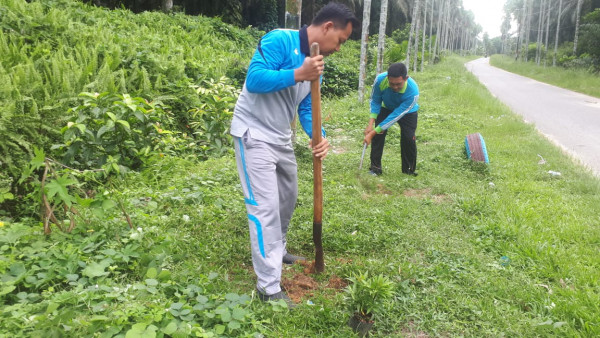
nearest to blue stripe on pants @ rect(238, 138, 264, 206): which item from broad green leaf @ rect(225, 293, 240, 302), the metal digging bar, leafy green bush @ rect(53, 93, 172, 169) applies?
the metal digging bar

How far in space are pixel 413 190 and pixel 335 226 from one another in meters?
1.99

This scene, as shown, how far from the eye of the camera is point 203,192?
429 cm

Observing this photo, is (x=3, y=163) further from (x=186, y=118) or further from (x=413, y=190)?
(x=413, y=190)

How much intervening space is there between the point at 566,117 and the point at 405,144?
8569mm

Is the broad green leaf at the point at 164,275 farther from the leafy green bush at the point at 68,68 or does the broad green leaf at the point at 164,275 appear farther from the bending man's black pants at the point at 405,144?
the bending man's black pants at the point at 405,144

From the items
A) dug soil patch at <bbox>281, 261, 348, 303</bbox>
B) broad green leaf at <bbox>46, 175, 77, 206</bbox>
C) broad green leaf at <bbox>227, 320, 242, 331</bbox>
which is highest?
broad green leaf at <bbox>46, 175, 77, 206</bbox>

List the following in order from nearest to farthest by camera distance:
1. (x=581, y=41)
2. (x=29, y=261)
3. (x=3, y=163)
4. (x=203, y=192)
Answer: (x=29, y=261), (x=3, y=163), (x=203, y=192), (x=581, y=41)

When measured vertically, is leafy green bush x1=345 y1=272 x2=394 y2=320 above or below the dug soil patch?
above

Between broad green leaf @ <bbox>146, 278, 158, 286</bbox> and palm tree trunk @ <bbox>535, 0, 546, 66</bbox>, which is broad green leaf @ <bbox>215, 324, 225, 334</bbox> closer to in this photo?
broad green leaf @ <bbox>146, 278, 158, 286</bbox>

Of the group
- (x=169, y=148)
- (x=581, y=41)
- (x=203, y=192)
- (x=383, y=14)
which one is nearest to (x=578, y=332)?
(x=203, y=192)

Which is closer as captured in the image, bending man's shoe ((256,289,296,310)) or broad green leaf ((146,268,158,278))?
broad green leaf ((146,268,158,278))

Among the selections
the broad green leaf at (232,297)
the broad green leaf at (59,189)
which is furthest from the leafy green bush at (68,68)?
the broad green leaf at (232,297)

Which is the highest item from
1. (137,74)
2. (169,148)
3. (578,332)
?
(137,74)

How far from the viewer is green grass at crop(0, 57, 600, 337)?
239 cm
